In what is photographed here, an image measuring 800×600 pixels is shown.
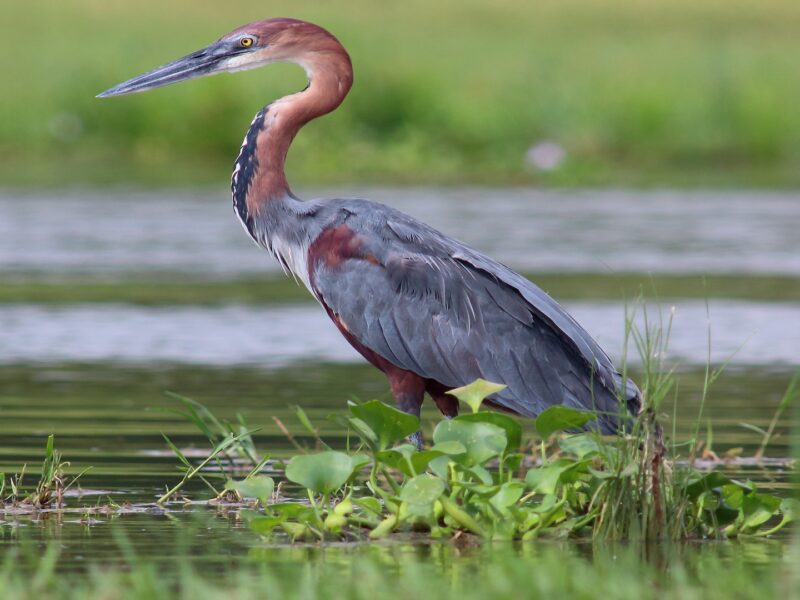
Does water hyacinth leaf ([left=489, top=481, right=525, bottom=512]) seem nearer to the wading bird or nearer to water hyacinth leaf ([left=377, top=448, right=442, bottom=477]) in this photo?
water hyacinth leaf ([left=377, top=448, right=442, bottom=477])

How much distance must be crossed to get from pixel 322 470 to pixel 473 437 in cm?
49

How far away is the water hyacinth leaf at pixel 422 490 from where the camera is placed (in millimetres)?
5930

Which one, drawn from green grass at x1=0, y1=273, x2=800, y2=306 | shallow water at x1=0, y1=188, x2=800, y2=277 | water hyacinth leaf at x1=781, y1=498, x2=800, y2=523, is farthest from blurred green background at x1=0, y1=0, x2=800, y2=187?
water hyacinth leaf at x1=781, y1=498, x2=800, y2=523

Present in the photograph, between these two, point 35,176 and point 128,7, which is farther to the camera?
point 128,7

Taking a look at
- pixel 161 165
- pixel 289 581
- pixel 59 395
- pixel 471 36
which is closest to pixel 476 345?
pixel 289 581

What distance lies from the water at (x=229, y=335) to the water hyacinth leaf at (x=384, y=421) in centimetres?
51

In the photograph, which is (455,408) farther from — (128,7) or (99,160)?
(128,7)

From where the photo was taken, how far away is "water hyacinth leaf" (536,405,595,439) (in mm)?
6266

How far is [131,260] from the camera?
15258 millimetres

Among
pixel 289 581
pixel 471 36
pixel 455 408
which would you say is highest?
pixel 471 36

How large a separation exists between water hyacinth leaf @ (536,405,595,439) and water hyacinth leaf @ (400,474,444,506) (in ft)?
1.61

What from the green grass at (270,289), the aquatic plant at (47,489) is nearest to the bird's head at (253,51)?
the aquatic plant at (47,489)

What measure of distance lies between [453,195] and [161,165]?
514 centimetres

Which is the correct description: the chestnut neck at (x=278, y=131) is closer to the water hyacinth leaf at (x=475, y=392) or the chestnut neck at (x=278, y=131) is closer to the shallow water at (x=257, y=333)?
the water hyacinth leaf at (x=475, y=392)
